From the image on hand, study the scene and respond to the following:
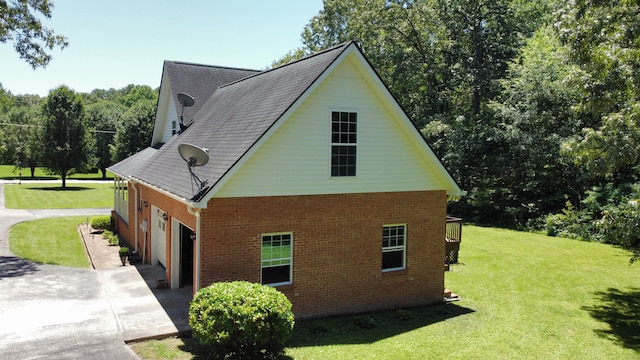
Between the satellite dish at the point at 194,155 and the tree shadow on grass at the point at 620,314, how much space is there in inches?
445

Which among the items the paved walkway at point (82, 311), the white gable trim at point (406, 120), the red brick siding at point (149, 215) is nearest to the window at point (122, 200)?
the red brick siding at point (149, 215)

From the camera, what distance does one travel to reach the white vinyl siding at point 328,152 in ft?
36.7

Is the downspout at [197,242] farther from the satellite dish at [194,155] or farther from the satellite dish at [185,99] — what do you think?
the satellite dish at [185,99]

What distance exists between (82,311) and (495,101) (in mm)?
29730

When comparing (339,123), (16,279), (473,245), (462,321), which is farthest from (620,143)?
(16,279)

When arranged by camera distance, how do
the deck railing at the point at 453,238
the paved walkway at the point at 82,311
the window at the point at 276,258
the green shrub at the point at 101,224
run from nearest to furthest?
the paved walkway at the point at 82,311 → the window at the point at 276,258 → the deck railing at the point at 453,238 → the green shrub at the point at 101,224

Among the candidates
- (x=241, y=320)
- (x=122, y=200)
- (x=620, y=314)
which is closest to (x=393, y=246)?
(x=241, y=320)

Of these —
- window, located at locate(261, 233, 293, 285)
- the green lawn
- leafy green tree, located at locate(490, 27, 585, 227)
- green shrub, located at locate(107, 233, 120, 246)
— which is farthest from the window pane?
the green lawn

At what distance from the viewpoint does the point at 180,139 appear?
1706 cm

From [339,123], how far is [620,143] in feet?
26.9

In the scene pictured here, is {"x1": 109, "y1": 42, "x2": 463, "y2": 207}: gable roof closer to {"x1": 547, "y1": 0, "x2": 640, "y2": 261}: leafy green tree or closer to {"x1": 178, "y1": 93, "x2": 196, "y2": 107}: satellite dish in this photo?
{"x1": 178, "y1": 93, "x2": 196, "y2": 107}: satellite dish

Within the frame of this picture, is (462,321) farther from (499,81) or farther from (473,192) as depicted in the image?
(499,81)

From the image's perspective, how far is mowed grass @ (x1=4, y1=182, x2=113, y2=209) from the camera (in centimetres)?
3588

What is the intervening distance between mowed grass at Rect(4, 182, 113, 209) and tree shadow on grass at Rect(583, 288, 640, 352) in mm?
34125
